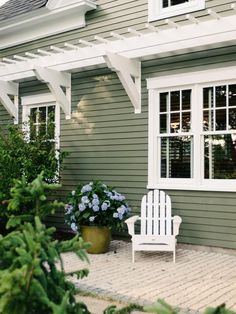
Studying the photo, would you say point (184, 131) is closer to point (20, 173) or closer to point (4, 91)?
point (20, 173)

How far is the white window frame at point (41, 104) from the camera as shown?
27.7 ft

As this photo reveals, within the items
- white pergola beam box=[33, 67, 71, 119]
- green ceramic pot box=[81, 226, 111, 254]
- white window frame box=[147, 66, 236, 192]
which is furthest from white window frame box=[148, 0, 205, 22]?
green ceramic pot box=[81, 226, 111, 254]

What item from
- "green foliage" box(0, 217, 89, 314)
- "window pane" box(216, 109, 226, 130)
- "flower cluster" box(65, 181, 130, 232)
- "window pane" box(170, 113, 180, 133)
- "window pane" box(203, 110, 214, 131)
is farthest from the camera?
"window pane" box(170, 113, 180, 133)

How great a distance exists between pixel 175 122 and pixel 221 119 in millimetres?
781

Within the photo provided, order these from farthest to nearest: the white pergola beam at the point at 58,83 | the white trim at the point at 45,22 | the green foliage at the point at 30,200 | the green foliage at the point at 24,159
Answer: the white trim at the point at 45,22
the white pergola beam at the point at 58,83
the green foliage at the point at 24,159
the green foliage at the point at 30,200

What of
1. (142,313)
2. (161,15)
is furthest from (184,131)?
(142,313)

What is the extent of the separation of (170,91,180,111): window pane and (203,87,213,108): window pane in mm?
452

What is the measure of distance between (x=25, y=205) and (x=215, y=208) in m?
4.81

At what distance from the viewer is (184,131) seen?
271 inches

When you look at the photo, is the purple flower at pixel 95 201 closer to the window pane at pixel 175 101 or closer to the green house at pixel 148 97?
the green house at pixel 148 97

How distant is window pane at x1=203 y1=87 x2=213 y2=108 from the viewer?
662 centimetres

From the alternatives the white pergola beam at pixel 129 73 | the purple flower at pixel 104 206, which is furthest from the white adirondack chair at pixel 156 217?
the white pergola beam at pixel 129 73

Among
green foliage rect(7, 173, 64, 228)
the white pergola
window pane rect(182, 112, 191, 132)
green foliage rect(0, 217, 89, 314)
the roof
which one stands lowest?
green foliage rect(0, 217, 89, 314)

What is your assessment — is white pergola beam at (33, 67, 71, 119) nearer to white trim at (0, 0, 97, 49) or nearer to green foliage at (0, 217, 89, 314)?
white trim at (0, 0, 97, 49)
